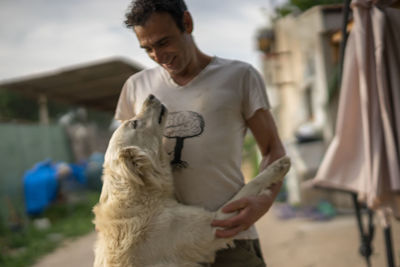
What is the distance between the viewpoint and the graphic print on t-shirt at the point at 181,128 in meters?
1.82

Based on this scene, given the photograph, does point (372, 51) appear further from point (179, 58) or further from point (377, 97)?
point (179, 58)

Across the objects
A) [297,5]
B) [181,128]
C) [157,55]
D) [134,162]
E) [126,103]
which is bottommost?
[134,162]

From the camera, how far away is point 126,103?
7.04 feet

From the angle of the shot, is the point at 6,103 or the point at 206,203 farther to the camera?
the point at 6,103

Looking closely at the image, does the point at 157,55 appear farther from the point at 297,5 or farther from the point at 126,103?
the point at 297,5

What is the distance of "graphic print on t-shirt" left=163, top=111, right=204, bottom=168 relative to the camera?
71.6 inches

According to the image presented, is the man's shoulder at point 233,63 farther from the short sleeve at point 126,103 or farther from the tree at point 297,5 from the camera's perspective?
the tree at point 297,5

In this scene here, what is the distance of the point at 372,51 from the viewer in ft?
8.27

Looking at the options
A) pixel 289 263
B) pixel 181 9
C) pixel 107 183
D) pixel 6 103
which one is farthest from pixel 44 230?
pixel 6 103

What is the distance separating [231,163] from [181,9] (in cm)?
90

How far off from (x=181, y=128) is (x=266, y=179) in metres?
0.57

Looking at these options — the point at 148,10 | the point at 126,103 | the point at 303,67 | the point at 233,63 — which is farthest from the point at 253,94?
the point at 303,67

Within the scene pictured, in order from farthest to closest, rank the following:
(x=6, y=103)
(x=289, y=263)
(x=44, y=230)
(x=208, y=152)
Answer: (x=6, y=103)
(x=44, y=230)
(x=289, y=263)
(x=208, y=152)

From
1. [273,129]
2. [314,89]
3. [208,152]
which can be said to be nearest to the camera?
[208,152]
